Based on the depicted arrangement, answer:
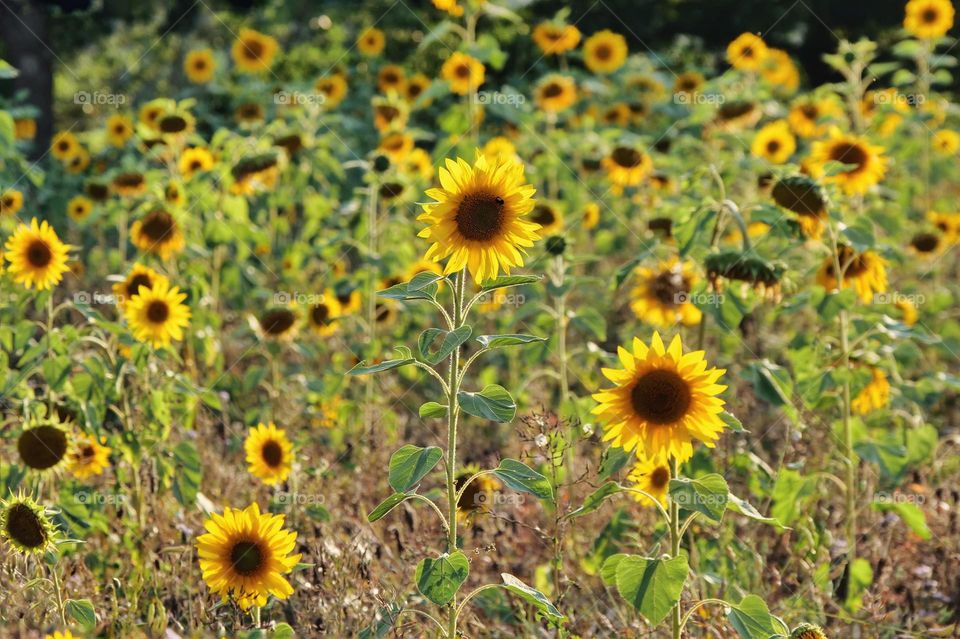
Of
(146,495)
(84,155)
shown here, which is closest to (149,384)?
(146,495)

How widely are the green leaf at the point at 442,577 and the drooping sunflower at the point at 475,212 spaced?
0.58 m

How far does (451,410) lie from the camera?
2344mm

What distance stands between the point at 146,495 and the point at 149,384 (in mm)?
362

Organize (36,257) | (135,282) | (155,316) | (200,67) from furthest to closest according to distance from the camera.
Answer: (200,67) → (135,282) → (155,316) → (36,257)

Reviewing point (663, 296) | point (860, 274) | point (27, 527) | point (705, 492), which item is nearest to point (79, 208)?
point (663, 296)

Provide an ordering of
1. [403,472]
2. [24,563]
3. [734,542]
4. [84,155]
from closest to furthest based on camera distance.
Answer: [403,472] < [24,563] < [734,542] < [84,155]

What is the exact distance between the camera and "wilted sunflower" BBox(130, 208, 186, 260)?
471 cm

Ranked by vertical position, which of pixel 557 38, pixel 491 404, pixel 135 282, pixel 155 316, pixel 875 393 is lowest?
pixel 491 404

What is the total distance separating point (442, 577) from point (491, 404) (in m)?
0.36

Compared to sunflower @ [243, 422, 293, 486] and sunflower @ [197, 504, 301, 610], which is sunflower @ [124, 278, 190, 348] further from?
sunflower @ [197, 504, 301, 610]

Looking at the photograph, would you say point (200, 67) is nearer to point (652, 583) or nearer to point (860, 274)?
point (860, 274)

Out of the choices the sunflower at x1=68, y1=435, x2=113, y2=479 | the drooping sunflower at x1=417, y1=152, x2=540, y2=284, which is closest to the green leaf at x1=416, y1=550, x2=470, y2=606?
the drooping sunflower at x1=417, y1=152, x2=540, y2=284

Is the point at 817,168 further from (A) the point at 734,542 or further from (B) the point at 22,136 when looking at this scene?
(B) the point at 22,136

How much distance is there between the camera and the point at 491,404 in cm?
226
